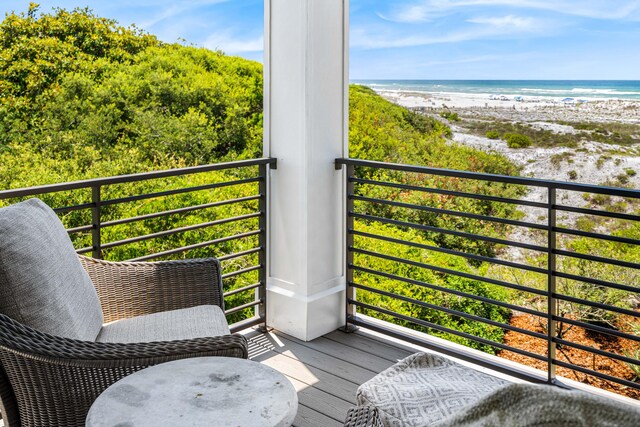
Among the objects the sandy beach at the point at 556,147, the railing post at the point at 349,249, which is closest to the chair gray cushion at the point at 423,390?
the railing post at the point at 349,249

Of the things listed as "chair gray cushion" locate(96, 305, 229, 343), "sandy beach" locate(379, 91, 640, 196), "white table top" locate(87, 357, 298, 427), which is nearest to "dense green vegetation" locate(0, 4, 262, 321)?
"sandy beach" locate(379, 91, 640, 196)

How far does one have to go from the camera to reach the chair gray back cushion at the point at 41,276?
1865 mm

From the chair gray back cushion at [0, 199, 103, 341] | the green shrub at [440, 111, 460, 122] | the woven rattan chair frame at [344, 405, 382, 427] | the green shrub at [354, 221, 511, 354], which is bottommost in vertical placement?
the green shrub at [354, 221, 511, 354]

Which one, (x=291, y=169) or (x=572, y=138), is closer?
(x=291, y=169)

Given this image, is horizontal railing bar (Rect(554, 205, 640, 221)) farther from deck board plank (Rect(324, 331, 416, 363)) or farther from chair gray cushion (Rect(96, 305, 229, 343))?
chair gray cushion (Rect(96, 305, 229, 343))

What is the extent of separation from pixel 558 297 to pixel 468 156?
5.29 metres

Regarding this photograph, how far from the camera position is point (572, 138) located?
7.60 meters

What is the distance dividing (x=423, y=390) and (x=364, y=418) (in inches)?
5.9

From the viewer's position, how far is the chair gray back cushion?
6.12 ft

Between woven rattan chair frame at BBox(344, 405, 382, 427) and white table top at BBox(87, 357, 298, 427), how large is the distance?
19 cm

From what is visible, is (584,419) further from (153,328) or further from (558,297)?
(558,297)

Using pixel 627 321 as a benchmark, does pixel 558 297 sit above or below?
above

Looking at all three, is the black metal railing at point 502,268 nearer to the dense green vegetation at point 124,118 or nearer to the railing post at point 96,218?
the dense green vegetation at point 124,118

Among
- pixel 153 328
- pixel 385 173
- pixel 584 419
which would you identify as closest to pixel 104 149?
pixel 385 173
